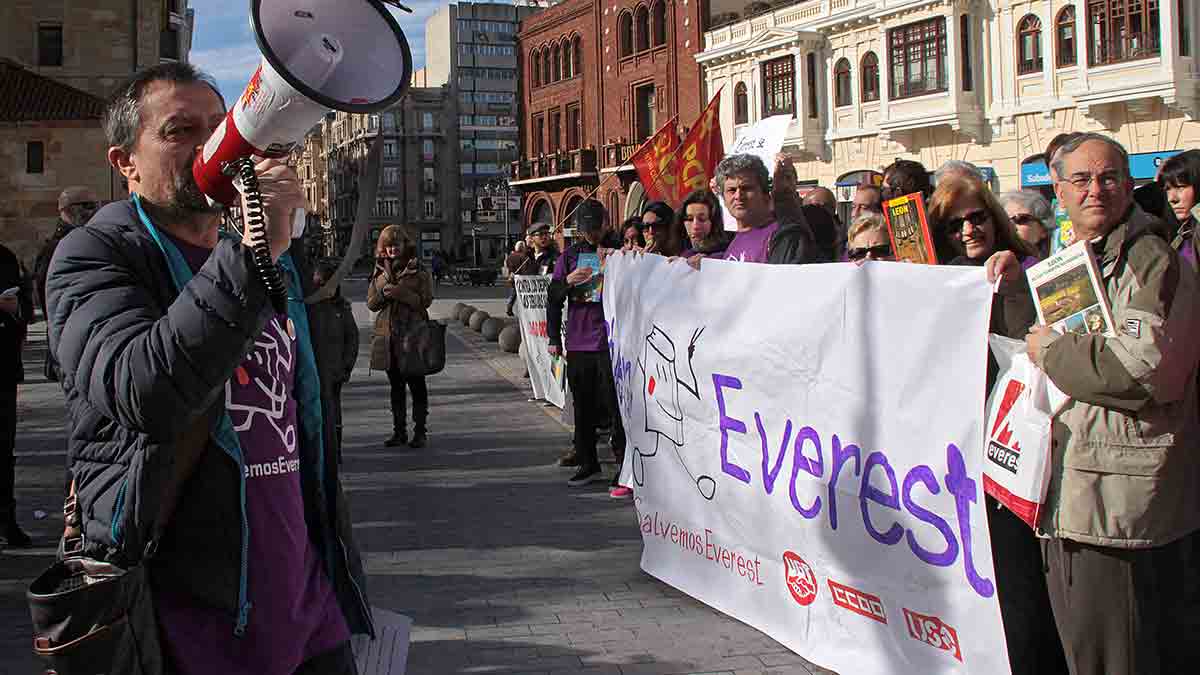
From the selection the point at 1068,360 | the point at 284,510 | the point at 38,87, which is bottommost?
the point at 284,510

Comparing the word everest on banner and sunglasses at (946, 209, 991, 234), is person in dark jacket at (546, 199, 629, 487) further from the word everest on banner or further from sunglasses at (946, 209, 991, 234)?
sunglasses at (946, 209, 991, 234)

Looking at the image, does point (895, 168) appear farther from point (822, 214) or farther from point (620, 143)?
point (620, 143)

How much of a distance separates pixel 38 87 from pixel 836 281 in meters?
39.1

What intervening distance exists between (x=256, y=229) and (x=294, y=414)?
69 cm

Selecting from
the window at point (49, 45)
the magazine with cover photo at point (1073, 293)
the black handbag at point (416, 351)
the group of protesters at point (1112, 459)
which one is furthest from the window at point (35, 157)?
the magazine with cover photo at point (1073, 293)

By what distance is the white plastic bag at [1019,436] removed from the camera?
121 inches

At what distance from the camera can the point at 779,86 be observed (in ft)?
124

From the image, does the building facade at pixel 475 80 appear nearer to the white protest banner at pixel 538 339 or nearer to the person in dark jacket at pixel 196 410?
the white protest banner at pixel 538 339

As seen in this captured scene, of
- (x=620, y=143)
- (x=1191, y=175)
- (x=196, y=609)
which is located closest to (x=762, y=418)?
(x=1191, y=175)

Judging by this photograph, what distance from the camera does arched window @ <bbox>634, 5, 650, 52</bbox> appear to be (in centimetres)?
4576

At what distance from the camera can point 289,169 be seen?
1.88 m

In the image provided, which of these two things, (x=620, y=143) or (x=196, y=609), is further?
(x=620, y=143)

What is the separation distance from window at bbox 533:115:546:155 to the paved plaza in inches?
1762

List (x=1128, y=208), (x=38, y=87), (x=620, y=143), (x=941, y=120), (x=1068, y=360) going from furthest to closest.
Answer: (x=620, y=143)
(x=38, y=87)
(x=941, y=120)
(x=1128, y=208)
(x=1068, y=360)
